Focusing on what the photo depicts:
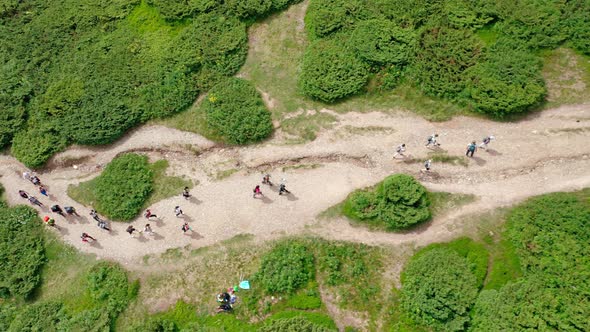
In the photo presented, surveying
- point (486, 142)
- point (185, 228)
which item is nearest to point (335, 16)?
point (486, 142)

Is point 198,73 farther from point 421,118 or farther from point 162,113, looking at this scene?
point 421,118

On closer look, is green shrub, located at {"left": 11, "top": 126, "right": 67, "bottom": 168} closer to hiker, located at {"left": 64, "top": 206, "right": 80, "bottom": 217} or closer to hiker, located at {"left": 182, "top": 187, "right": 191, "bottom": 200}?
hiker, located at {"left": 64, "top": 206, "right": 80, "bottom": 217}

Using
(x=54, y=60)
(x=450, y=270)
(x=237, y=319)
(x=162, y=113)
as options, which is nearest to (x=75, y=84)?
(x=54, y=60)

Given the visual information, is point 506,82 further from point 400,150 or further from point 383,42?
point 383,42

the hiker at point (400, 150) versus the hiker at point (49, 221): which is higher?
the hiker at point (400, 150)

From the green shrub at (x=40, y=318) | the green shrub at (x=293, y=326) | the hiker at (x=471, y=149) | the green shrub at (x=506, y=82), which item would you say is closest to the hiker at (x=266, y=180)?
the green shrub at (x=293, y=326)

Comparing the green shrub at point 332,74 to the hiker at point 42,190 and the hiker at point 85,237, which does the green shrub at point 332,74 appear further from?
the hiker at point 42,190
